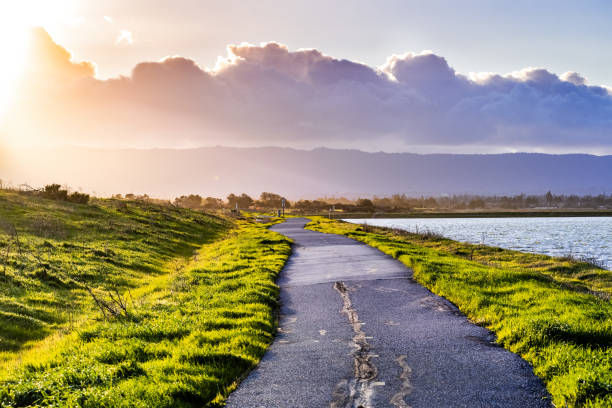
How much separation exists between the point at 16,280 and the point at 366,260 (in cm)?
1365

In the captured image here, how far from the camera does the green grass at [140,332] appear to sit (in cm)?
643

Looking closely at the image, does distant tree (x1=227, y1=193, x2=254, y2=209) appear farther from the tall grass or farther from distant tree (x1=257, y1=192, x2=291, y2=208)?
the tall grass

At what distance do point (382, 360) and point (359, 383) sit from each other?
3.39ft

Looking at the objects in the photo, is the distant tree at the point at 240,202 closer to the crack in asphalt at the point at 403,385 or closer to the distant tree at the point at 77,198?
the distant tree at the point at 77,198

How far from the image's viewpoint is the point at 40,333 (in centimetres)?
1184

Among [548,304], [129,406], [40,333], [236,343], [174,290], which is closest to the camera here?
[129,406]

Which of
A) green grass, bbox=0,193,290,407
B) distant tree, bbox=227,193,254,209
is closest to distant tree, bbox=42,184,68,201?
green grass, bbox=0,193,290,407

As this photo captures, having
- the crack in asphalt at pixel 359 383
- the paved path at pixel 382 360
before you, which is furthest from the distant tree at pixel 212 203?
the crack in asphalt at pixel 359 383

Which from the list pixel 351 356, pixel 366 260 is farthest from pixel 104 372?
pixel 366 260

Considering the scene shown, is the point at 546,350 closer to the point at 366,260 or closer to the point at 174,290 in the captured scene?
the point at 174,290

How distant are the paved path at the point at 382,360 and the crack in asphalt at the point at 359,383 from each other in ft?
0.05

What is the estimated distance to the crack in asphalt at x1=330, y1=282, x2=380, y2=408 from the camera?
236 inches

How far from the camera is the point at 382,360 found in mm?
7492

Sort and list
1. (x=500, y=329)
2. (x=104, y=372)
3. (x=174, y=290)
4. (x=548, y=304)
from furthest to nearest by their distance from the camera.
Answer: (x=174, y=290), (x=548, y=304), (x=500, y=329), (x=104, y=372)
